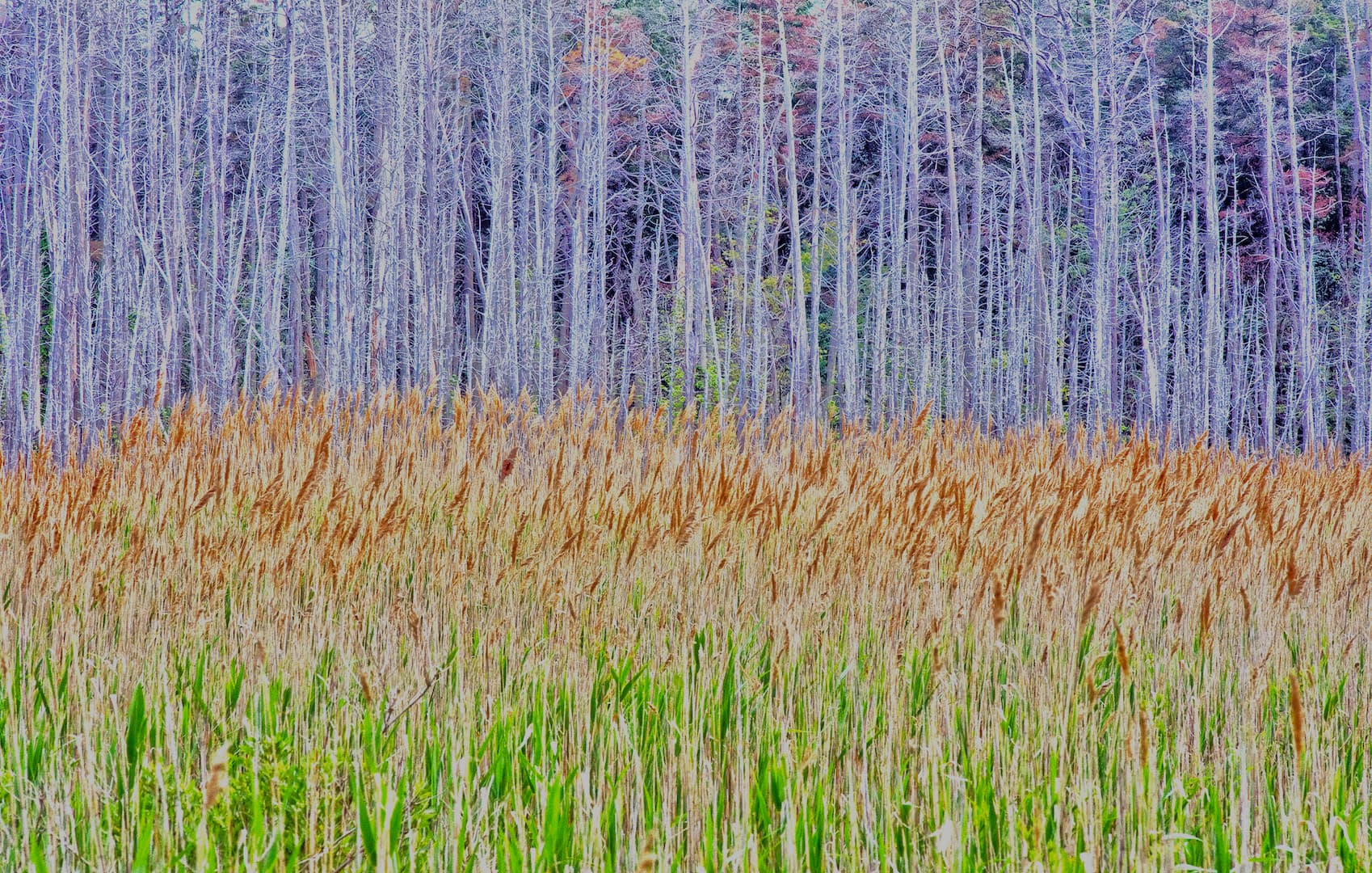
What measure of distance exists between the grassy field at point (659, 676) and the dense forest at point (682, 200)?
87.0 inches

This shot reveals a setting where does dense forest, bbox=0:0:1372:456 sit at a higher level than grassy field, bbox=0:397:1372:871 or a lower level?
higher

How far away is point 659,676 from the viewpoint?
216cm

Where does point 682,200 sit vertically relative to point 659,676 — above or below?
above

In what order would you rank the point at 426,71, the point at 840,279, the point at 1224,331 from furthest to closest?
the point at 1224,331, the point at 840,279, the point at 426,71

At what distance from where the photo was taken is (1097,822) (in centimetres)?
160

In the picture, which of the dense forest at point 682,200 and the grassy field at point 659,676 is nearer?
the grassy field at point 659,676

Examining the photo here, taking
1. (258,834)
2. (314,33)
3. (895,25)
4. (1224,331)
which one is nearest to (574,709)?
(258,834)

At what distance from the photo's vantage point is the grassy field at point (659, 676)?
1585mm

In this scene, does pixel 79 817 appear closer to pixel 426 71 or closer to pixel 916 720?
pixel 916 720

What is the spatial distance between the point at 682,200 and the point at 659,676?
1132cm

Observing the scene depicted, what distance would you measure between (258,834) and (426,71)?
10.2 m

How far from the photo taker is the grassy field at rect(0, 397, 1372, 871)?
5.20 feet

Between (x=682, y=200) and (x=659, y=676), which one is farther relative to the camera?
(x=682, y=200)

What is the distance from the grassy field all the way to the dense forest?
2.21 m
